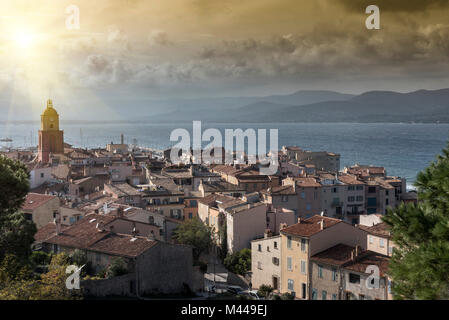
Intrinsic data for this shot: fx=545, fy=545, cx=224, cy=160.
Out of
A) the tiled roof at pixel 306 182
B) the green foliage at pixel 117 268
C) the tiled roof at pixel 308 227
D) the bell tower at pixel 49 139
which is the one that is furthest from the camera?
the bell tower at pixel 49 139

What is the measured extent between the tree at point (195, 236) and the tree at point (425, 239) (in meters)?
10.7

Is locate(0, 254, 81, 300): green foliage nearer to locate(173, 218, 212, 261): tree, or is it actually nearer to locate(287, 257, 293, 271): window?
locate(287, 257, 293, 271): window

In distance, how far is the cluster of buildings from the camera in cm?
1198

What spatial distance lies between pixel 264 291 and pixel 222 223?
409cm

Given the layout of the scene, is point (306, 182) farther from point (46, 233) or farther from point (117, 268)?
point (117, 268)

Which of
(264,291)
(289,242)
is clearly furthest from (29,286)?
(289,242)

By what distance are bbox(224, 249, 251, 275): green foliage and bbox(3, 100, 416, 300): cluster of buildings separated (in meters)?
0.42

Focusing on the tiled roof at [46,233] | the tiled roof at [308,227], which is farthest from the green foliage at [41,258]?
the tiled roof at [308,227]

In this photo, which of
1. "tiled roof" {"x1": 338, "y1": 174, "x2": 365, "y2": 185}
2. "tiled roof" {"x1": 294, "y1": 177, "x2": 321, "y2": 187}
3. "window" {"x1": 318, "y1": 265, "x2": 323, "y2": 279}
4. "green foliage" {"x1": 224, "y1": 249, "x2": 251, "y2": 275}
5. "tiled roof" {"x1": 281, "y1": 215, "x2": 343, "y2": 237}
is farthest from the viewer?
"tiled roof" {"x1": 338, "y1": 174, "x2": 365, "y2": 185}

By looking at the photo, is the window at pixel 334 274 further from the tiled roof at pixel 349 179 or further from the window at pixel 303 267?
the tiled roof at pixel 349 179

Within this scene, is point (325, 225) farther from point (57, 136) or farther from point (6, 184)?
point (57, 136)

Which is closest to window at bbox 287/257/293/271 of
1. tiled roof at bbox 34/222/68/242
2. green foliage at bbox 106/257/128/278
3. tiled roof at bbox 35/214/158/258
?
tiled roof at bbox 35/214/158/258

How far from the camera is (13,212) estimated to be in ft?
29.7

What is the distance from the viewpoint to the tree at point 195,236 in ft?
51.3
